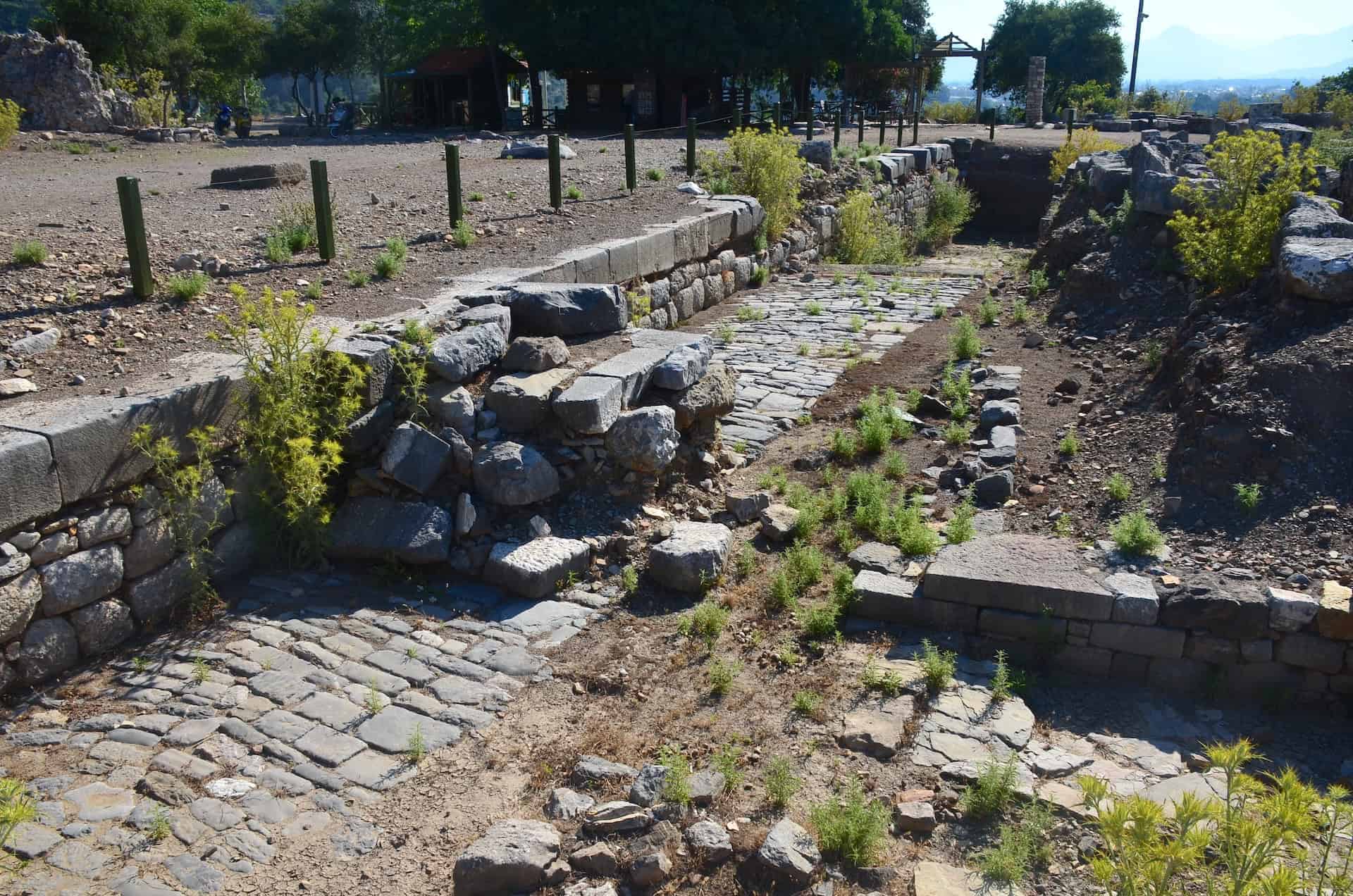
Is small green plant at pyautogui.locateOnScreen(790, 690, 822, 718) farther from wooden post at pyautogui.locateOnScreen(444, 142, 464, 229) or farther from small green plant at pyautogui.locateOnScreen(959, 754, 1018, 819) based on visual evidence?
wooden post at pyautogui.locateOnScreen(444, 142, 464, 229)

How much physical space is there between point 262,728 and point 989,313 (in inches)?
369

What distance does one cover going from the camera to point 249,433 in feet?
19.6

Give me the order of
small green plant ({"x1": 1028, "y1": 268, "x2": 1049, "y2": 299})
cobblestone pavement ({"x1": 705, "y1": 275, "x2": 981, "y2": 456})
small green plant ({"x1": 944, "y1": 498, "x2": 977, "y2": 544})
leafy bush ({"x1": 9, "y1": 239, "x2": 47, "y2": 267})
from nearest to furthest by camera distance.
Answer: small green plant ({"x1": 944, "y1": 498, "x2": 977, "y2": 544})
leafy bush ({"x1": 9, "y1": 239, "x2": 47, "y2": 267})
cobblestone pavement ({"x1": 705, "y1": 275, "x2": 981, "y2": 456})
small green plant ({"x1": 1028, "y1": 268, "x2": 1049, "y2": 299})

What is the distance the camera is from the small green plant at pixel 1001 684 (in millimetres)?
5059

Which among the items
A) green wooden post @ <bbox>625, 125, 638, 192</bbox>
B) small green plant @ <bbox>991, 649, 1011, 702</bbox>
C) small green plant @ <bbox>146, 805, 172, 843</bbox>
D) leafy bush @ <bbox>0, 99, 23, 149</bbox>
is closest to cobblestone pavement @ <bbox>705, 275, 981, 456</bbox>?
green wooden post @ <bbox>625, 125, 638, 192</bbox>

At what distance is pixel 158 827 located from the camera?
13.1 ft

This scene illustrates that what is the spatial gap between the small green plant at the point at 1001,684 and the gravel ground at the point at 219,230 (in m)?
4.98

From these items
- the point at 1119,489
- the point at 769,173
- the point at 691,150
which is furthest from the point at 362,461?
the point at 691,150

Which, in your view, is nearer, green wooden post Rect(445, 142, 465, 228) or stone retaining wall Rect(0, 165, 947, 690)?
stone retaining wall Rect(0, 165, 947, 690)

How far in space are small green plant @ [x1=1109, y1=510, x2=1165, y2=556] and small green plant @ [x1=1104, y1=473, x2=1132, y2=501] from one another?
520 mm

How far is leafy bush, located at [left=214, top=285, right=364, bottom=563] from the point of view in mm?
5969

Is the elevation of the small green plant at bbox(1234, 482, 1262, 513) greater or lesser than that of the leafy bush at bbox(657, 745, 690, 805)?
greater

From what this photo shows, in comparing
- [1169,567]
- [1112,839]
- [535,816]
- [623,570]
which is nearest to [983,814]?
[1112,839]

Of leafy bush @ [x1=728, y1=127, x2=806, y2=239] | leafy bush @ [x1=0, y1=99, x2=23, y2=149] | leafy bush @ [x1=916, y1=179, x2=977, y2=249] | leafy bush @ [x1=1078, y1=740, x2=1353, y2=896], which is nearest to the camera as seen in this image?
leafy bush @ [x1=1078, y1=740, x2=1353, y2=896]
